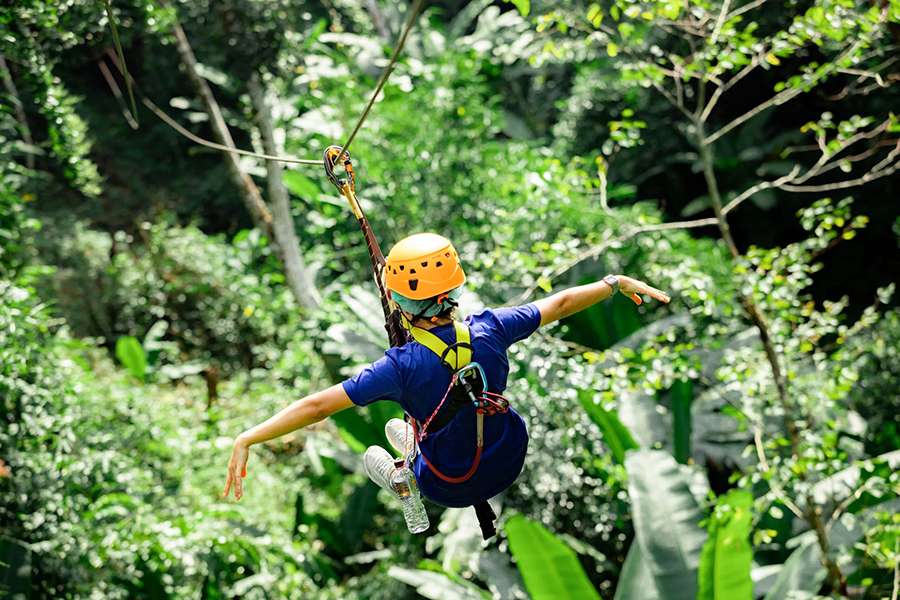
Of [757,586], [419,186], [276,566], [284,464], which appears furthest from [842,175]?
[276,566]

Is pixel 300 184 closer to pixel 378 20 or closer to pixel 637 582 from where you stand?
pixel 378 20

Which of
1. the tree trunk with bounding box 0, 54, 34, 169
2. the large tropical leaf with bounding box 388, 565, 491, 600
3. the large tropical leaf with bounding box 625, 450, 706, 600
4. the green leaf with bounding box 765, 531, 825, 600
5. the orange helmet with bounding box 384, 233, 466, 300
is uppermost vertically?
the tree trunk with bounding box 0, 54, 34, 169

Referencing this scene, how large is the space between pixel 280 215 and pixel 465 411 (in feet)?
18.0

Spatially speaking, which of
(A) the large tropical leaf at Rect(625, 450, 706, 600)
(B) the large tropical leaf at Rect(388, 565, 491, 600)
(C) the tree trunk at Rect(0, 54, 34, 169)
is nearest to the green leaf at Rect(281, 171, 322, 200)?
(C) the tree trunk at Rect(0, 54, 34, 169)

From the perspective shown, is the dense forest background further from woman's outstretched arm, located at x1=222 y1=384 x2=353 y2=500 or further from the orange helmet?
woman's outstretched arm, located at x1=222 y1=384 x2=353 y2=500

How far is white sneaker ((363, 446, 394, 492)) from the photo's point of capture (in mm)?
2471

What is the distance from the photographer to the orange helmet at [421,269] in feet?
7.03

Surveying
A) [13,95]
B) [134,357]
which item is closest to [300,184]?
[134,357]

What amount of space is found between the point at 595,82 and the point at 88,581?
772cm

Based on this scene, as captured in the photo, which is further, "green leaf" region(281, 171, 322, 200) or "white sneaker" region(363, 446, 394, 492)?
"green leaf" region(281, 171, 322, 200)

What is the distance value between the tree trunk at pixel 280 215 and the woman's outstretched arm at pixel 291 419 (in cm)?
529

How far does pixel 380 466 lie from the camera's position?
8.25ft

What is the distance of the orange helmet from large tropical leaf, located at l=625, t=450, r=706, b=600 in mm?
2342

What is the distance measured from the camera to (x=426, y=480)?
7.57ft
